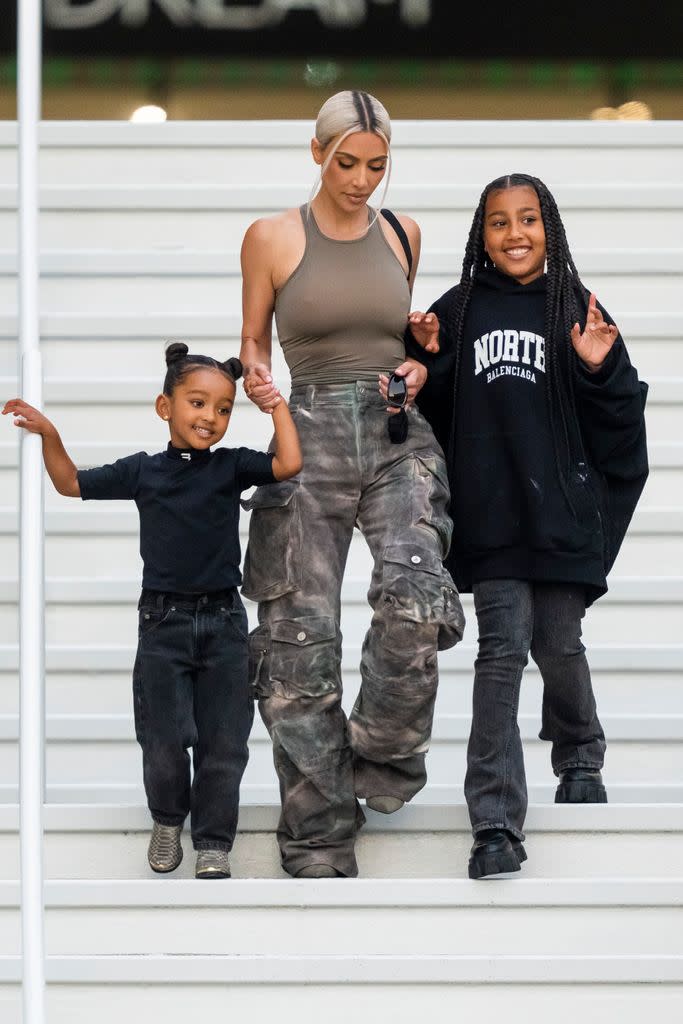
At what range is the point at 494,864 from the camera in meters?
3.12

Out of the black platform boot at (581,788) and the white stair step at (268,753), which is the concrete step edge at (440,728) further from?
the black platform boot at (581,788)

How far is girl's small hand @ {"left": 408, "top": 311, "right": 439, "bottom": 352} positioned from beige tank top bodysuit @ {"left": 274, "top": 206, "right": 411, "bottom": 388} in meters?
0.02

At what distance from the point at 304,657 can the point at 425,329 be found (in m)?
0.64

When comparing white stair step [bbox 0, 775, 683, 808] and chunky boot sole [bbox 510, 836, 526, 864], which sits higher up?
white stair step [bbox 0, 775, 683, 808]

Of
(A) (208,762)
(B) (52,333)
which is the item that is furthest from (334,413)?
(B) (52,333)

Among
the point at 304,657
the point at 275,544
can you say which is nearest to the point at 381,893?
the point at 304,657

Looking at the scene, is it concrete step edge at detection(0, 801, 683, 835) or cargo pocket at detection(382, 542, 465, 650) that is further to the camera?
concrete step edge at detection(0, 801, 683, 835)

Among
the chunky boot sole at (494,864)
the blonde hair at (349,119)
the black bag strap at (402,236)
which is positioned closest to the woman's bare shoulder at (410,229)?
the black bag strap at (402,236)

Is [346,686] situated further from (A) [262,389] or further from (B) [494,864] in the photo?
(A) [262,389]

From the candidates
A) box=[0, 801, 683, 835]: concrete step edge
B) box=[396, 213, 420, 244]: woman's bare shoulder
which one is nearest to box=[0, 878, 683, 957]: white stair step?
box=[0, 801, 683, 835]: concrete step edge

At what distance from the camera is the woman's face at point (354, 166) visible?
10.4ft

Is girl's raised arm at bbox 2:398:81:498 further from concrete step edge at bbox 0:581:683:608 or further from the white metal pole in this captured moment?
concrete step edge at bbox 0:581:683:608

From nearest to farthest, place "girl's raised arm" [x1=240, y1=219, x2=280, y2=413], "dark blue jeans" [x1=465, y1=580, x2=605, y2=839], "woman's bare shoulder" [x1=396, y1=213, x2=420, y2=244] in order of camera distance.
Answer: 1. "dark blue jeans" [x1=465, y1=580, x2=605, y2=839]
2. "girl's raised arm" [x1=240, y1=219, x2=280, y2=413]
3. "woman's bare shoulder" [x1=396, y1=213, x2=420, y2=244]

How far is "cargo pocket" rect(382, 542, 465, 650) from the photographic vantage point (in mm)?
3072
